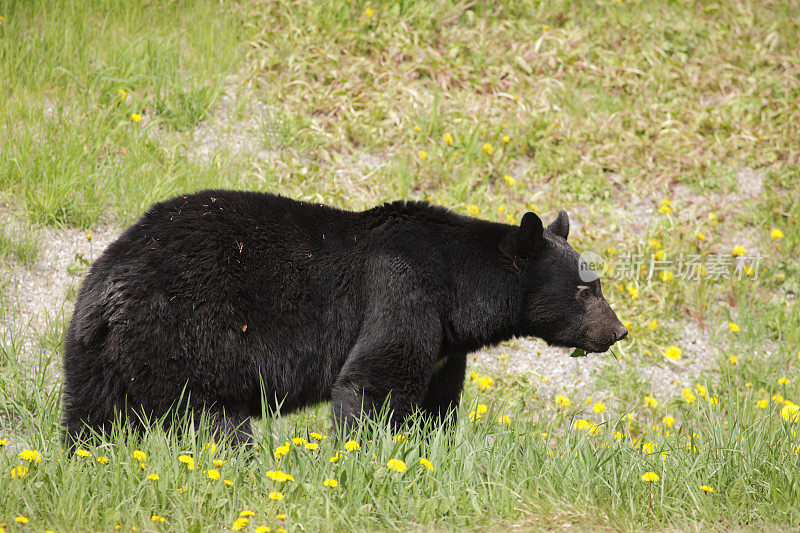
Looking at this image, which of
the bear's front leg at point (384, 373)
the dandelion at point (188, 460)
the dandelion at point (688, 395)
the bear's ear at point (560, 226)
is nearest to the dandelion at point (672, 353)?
the dandelion at point (688, 395)

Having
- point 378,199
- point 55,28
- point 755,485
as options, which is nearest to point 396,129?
point 378,199

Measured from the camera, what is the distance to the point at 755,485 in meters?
3.63

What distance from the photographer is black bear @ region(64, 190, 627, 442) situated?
377 centimetres

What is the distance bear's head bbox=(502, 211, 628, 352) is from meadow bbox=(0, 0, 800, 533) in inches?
20.7

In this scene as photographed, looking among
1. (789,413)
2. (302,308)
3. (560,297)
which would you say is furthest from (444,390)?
(789,413)

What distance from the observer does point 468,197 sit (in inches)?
291

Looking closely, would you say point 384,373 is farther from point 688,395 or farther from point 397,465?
point 688,395

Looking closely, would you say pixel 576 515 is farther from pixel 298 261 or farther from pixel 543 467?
pixel 298 261

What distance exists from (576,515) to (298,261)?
6.12 feet

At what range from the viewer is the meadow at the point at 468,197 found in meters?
3.32

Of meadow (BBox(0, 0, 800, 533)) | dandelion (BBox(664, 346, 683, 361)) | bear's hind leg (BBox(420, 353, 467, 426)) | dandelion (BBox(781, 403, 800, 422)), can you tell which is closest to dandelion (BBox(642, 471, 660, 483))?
meadow (BBox(0, 0, 800, 533))

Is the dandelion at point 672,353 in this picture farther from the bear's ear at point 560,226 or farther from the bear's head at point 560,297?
the bear's ear at point 560,226

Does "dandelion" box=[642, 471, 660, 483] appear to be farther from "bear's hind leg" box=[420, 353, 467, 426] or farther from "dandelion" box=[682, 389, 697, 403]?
"dandelion" box=[682, 389, 697, 403]

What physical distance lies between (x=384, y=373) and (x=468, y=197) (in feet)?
12.0
